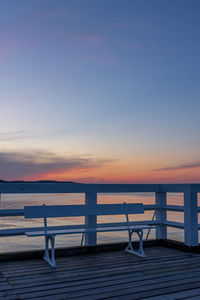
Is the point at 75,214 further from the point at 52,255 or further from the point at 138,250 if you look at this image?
the point at 138,250

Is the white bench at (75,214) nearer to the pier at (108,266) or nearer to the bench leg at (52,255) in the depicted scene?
the bench leg at (52,255)

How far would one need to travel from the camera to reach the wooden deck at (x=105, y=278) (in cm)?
331

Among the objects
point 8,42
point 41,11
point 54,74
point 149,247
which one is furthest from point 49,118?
point 149,247

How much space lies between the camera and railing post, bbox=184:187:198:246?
560 cm

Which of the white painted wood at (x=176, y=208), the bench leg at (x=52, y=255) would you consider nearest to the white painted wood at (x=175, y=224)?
the white painted wood at (x=176, y=208)

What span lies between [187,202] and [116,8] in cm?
560

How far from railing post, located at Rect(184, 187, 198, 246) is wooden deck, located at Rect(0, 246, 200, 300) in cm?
38

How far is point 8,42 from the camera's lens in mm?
9031

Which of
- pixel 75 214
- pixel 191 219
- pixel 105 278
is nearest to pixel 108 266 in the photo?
pixel 105 278

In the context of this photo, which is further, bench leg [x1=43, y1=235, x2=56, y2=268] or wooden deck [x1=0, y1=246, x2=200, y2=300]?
bench leg [x1=43, y1=235, x2=56, y2=268]

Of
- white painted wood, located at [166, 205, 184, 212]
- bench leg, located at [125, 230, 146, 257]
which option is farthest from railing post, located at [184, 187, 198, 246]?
bench leg, located at [125, 230, 146, 257]

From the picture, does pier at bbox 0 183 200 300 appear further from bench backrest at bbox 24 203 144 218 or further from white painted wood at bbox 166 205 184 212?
bench backrest at bbox 24 203 144 218

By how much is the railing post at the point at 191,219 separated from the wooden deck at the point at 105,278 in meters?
0.38

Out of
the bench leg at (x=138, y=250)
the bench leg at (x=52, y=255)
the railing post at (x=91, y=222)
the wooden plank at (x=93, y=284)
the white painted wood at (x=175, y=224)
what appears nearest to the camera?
the wooden plank at (x=93, y=284)
